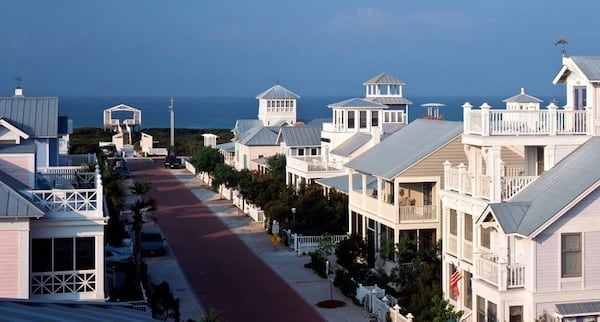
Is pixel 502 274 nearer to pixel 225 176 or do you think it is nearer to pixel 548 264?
pixel 548 264

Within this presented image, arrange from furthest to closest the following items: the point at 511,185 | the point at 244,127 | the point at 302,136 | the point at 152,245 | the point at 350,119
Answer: the point at 244,127 < the point at 302,136 < the point at 350,119 < the point at 152,245 < the point at 511,185

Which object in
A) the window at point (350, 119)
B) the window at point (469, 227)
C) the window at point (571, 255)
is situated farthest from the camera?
the window at point (350, 119)

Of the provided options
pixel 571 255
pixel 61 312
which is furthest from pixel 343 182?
pixel 61 312

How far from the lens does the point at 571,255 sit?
1942 cm

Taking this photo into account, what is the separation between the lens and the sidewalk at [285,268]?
2564cm

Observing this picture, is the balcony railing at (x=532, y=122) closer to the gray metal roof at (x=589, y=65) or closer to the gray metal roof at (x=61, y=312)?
the gray metal roof at (x=589, y=65)

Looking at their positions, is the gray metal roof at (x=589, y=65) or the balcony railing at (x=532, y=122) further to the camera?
the gray metal roof at (x=589, y=65)

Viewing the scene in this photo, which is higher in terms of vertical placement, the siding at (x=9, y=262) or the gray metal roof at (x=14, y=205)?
the gray metal roof at (x=14, y=205)

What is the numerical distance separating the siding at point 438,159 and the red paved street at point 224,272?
226 inches

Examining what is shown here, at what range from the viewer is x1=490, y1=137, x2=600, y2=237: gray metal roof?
1898 cm

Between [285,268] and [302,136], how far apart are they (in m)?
18.6

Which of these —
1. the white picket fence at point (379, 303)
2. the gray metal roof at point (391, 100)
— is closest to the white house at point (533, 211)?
the white picket fence at point (379, 303)

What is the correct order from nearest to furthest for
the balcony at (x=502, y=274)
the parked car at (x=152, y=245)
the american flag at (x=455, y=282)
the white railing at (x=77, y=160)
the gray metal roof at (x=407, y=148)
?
the balcony at (x=502, y=274), the american flag at (x=455, y=282), the gray metal roof at (x=407, y=148), the white railing at (x=77, y=160), the parked car at (x=152, y=245)

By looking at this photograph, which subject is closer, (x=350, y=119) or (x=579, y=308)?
(x=579, y=308)
